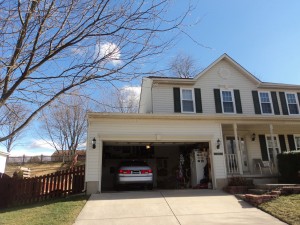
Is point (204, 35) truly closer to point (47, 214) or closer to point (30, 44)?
point (30, 44)

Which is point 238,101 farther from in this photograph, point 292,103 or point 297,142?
point 297,142

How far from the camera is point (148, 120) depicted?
12391 mm

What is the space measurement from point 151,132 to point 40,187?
5.38 m

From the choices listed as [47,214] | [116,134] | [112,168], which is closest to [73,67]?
[47,214]

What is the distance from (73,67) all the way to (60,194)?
8044 millimetres

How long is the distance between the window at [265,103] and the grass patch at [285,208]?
8.79 meters

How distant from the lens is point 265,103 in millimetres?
17016

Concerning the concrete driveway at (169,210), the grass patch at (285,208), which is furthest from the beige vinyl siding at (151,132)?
the grass patch at (285,208)

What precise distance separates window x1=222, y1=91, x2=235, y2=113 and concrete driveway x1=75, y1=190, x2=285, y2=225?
23.5 feet

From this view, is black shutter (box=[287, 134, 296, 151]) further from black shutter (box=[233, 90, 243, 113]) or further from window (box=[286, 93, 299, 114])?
black shutter (box=[233, 90, 243, 113])

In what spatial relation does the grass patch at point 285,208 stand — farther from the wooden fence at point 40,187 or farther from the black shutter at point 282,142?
the black shutter at point 282,142

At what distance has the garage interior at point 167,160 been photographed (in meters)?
13.4

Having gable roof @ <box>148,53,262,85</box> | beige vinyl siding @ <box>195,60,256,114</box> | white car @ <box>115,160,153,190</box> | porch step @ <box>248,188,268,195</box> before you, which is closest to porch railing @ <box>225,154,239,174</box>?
porch step @ <box>248,188,268,195</box>

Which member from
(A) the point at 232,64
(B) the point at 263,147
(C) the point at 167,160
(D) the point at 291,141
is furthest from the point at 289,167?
(A) the point at 232,64
